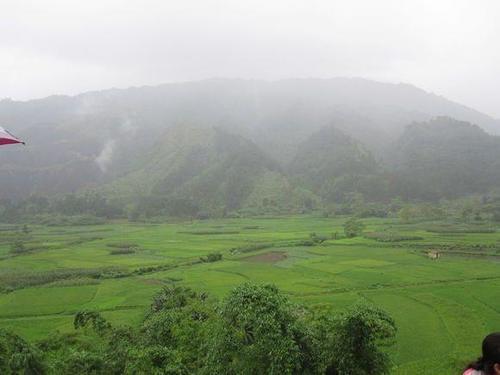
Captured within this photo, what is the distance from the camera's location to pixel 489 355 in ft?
15.1

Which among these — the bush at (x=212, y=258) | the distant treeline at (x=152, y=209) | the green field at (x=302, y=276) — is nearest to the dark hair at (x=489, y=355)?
the green field at (x=302, y=276)

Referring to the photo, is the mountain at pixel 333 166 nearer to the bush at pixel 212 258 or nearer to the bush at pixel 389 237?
the bush at pixel 389 237

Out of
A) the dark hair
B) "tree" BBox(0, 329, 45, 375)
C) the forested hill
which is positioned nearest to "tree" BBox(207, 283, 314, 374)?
"tree" BBox(0, 329, 45, 375)

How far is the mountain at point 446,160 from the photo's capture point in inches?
4646

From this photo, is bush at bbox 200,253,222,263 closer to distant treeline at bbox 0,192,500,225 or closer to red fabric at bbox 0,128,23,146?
red fabric at bbox 0,128,23,146

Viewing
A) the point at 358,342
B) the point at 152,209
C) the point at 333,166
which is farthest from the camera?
the point at 333,166

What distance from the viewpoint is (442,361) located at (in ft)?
65.0

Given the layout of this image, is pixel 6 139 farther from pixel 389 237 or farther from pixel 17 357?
pixel 389 237

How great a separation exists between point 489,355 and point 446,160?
438 feet

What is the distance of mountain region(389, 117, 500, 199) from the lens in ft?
387

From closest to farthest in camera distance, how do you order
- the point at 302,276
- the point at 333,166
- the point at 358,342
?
the point at 358,342 < the point at 302,276 < the point at 333,166

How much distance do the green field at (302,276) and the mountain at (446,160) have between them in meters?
55.7

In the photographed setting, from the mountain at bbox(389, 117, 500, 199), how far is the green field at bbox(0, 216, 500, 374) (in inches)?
2193

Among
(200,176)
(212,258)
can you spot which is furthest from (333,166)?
(212,258)
